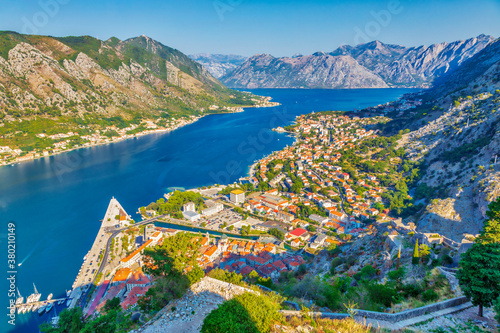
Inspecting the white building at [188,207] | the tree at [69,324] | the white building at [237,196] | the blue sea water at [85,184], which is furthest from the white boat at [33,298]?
the white building at [237,196]

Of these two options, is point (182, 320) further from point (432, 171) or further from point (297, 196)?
point (432, 171)

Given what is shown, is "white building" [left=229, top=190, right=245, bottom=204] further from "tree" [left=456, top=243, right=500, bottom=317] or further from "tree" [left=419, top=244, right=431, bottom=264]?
"tree" [left=456, top=243, right=500, bottom=317]

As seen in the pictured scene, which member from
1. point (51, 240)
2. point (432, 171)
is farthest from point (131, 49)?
point (432, 171)

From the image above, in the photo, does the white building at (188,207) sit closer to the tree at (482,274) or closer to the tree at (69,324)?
the tree at (69,324)

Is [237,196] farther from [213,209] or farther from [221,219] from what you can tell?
[221,219]

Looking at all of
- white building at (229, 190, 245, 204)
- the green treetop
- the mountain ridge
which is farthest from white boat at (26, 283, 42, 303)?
the mountain ridge

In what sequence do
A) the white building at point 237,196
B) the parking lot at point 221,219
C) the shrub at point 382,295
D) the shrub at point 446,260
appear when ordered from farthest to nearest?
the white building at point 237,196 < the parking lot at point 221,219 < the shrub at point 446,260 < the shrub at point 382,295

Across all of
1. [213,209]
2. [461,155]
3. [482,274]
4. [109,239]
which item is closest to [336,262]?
[482,274]
